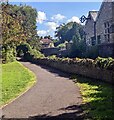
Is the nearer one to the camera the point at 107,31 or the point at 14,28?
the point at 14,28

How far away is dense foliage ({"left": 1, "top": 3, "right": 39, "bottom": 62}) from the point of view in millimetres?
28927

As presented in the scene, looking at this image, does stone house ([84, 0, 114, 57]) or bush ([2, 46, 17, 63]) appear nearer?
stone house ([84, 0, 114, 57])

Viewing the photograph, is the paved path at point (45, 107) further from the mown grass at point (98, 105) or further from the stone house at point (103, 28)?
the stone house at point (103, 28)

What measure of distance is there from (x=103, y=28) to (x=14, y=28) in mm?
13862

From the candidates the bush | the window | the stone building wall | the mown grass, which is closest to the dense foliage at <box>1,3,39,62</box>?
the bush

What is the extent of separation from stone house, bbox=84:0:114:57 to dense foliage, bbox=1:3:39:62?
1011 cm

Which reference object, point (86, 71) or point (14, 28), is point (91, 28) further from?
point (86, 71)

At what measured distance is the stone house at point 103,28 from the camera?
36.9 m

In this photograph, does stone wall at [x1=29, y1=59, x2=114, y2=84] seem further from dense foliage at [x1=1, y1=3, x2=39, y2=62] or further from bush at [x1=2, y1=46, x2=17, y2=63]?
bush at [x1=2, y1=46, x2=17, y2=63]

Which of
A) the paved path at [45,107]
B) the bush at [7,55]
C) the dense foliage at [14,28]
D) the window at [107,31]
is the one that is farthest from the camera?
the bush at [7,55]

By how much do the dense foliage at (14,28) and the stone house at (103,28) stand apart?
33.2ft

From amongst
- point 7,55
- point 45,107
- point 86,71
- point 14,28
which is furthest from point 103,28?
point 45,107

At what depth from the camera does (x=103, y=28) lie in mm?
42531

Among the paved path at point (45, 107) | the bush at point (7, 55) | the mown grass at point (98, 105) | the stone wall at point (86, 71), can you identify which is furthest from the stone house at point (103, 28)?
the paved path at point (45, 107)
